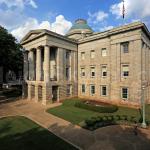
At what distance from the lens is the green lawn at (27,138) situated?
13344 millimetres

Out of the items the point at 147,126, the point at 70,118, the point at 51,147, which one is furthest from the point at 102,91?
the point at 51,147

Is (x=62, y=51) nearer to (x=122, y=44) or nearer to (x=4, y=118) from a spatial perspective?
(x=122, y=44)

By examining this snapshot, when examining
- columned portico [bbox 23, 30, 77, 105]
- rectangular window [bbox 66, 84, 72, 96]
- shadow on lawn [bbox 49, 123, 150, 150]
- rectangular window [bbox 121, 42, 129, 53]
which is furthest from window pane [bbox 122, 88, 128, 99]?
rectangular window [bbox 66, 84, 72, 96]

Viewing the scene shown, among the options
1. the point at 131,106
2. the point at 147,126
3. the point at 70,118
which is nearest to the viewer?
the point at 147,126

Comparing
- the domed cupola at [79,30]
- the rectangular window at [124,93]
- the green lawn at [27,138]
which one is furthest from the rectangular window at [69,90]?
the green lawn at [27,138]

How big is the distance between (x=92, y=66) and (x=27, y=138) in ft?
71.4

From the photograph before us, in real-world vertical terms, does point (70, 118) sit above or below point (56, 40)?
below

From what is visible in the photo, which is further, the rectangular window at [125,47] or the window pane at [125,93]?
the rectangular window at [125,47]

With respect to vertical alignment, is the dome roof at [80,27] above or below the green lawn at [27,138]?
above

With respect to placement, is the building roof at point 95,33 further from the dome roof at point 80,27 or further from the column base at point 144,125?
the column base at point 144,125

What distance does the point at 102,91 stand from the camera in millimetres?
31984

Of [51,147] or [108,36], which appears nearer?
[51,147]

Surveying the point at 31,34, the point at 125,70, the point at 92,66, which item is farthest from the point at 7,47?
the point at 125,70

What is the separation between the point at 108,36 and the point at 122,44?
129 inches
